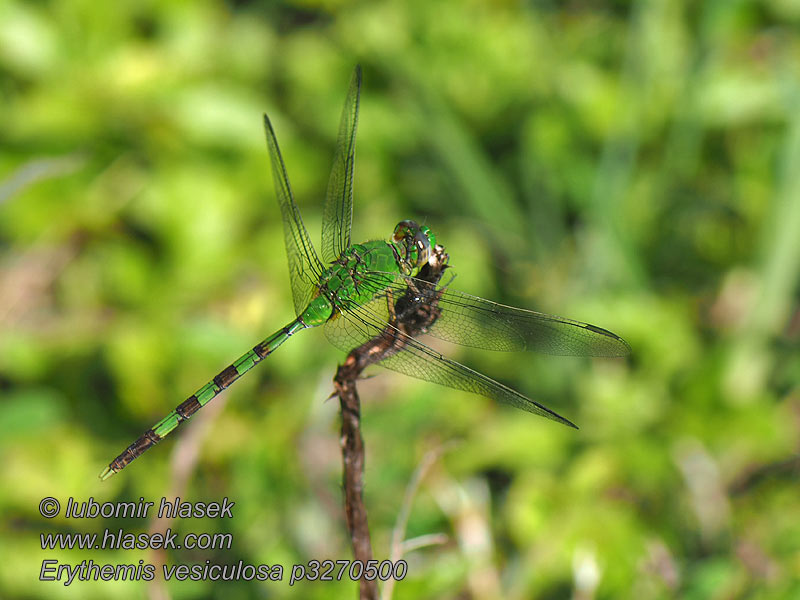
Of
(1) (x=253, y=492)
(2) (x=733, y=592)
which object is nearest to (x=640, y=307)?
(2) (x=733, y=592)

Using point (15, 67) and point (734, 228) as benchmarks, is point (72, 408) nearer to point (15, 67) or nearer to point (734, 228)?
point (15, 67)

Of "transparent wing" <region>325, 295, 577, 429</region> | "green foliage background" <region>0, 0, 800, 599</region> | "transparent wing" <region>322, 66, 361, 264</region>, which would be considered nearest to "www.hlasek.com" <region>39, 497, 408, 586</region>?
"green foliage background" <region>0, 0, 800, 599</region>

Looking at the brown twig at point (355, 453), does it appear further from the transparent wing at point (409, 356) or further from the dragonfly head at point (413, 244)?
the dragonfly head at point (413, 244)

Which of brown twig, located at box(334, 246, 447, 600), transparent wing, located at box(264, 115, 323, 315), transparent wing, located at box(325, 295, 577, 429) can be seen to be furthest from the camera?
transparent wing, located at box(264, 115, 323, 315)

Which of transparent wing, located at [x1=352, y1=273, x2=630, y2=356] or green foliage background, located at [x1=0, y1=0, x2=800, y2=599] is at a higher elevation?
green foliage background, located at [x1=0, y1=0, x2=800, y2=599]

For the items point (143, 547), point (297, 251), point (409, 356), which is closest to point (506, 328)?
point (409, 356)

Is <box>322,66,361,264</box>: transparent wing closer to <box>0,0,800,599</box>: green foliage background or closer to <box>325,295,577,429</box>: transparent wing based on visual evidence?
<box>325,295,577,429</box>: transparent wing

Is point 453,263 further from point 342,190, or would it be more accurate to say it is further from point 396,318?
point 396,318

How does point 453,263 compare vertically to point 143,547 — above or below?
above
